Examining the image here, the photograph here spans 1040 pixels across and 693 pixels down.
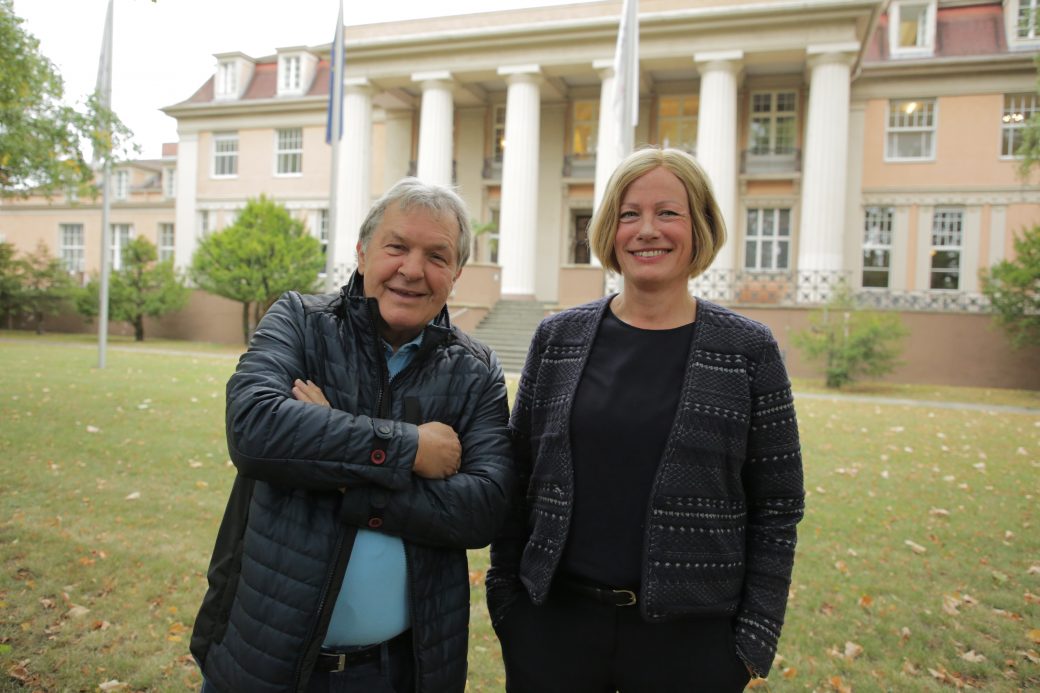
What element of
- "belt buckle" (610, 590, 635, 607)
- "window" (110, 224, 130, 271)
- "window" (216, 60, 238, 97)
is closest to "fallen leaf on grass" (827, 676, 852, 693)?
"belt buckle" (610, 590, 635, 607)

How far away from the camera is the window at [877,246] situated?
25.5 m

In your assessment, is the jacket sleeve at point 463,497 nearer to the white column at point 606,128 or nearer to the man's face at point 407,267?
the man's face at point 407,267

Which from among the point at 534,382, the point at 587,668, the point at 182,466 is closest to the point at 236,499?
the point at 534,382

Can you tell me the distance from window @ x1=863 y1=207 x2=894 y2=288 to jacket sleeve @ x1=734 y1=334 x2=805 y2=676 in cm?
2662

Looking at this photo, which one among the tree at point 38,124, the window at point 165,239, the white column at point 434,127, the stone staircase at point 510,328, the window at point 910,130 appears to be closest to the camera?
the tree at point 38,124

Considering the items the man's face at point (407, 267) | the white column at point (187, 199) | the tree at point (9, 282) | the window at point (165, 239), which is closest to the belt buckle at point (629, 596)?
the man's face at point (407, 267)

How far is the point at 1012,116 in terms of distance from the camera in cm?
2402

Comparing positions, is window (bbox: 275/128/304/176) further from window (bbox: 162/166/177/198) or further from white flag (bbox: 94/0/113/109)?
white flag (bbox: 94/0/113/109)

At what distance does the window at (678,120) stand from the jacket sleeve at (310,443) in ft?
88.0

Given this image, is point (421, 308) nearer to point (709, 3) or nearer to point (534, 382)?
point (534, 382)

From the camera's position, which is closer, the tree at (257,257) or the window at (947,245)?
the window at (947,245)

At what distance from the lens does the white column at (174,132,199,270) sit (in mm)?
34344

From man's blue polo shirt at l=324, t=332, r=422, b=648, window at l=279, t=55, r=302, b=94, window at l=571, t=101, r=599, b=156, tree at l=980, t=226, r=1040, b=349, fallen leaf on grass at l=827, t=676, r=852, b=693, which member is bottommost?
fallen leaf on grass at l=827, t=676, r=852, b=693

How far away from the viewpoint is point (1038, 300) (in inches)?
742
